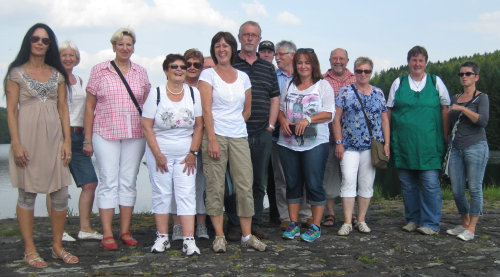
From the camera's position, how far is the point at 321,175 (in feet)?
17.9

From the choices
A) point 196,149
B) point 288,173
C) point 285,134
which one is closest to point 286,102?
point 285,134

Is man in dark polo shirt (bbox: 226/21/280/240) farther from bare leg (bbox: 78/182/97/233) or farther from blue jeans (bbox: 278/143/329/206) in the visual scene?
bare leg (bbox: 78/182/97/233)

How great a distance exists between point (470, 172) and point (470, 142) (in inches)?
14.0

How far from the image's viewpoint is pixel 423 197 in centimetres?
579

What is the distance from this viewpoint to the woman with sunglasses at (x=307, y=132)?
5328 mm

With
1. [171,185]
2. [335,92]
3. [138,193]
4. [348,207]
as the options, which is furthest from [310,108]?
[138,193]

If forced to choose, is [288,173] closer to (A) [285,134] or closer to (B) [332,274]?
(A) [285,134]

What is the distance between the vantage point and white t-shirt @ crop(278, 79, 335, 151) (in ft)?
17.5

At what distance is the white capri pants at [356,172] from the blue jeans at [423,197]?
0.51 meters

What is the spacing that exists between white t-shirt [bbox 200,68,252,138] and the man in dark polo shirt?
0.37 meters

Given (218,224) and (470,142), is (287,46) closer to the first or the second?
(470,142)

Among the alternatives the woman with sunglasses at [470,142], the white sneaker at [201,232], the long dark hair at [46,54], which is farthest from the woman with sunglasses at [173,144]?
the woman with sunglasses at [470,142]

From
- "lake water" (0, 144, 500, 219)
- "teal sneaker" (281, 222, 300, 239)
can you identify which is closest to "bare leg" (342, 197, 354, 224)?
"teal sneaker" (281, 222, 300, 239)

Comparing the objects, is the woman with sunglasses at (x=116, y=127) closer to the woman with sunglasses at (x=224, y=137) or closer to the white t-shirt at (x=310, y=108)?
the woman with sunglasses at (x=224, y=137)
